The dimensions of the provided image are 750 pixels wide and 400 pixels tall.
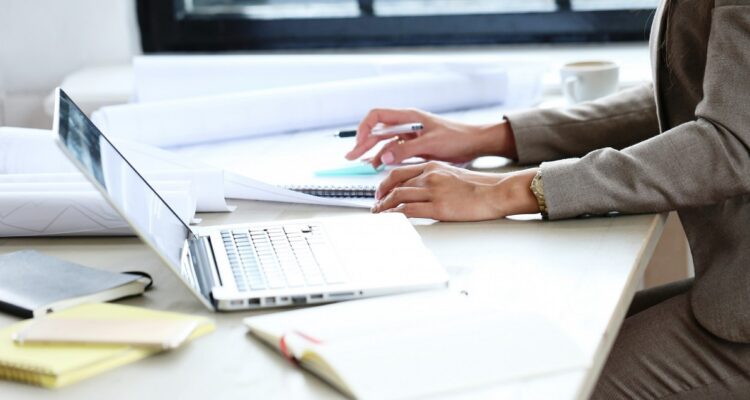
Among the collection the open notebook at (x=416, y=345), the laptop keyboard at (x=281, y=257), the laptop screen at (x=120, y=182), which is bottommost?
the laptop keyboard at (x=281, y=257)

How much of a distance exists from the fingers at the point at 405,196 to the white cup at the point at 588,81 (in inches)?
23.0

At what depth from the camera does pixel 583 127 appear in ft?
4.93

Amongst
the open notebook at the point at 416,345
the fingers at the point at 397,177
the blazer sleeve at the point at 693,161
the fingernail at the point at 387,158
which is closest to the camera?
the open notebook at the point at 416,345

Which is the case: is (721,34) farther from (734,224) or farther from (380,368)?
(380,368)

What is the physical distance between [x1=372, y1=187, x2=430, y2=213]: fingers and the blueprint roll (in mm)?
537

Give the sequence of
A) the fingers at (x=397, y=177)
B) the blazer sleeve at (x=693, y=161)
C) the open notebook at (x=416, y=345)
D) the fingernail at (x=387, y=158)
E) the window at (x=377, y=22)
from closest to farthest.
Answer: the open notebook at (x=416, y=345) < the blazer sleeve at (x=693, y=161) < the fingers at (x=397, y=177) < the fingernail at (x=387, y=158) < the window at (x=377, y=22)

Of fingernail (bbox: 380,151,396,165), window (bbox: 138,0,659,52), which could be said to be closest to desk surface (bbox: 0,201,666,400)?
fingernail (bbox: 380,151,396,165)

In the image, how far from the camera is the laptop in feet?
3.11

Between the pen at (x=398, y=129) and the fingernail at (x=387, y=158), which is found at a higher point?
the pen at (x=398, y=129)

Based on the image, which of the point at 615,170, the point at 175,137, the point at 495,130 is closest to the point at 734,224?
the point at 615,170

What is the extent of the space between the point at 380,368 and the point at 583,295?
0.24 meters

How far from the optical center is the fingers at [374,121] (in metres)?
1.52

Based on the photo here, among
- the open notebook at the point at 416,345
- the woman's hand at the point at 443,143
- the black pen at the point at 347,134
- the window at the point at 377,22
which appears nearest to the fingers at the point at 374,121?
the woman's hand at the point at 443,143

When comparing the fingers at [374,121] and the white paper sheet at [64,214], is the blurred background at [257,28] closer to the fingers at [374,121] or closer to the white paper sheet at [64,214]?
the fingers at [374,121]
